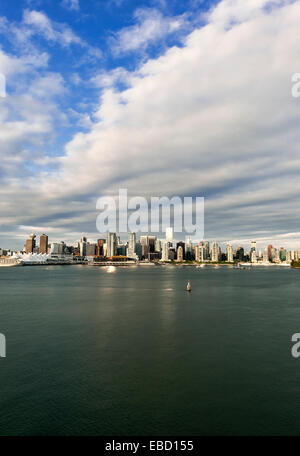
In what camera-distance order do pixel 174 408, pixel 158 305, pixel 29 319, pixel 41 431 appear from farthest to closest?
pixel 158 305
pixel 29 319
pixel 174 408
pixel 41 431

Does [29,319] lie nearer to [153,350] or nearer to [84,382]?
[153,350]

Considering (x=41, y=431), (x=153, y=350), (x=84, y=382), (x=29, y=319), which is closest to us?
(x=41, y=431)

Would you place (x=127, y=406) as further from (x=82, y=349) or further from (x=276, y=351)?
(x=276, y=351)

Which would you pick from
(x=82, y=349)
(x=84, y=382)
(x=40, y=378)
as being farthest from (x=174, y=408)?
(x=82, y=349)
